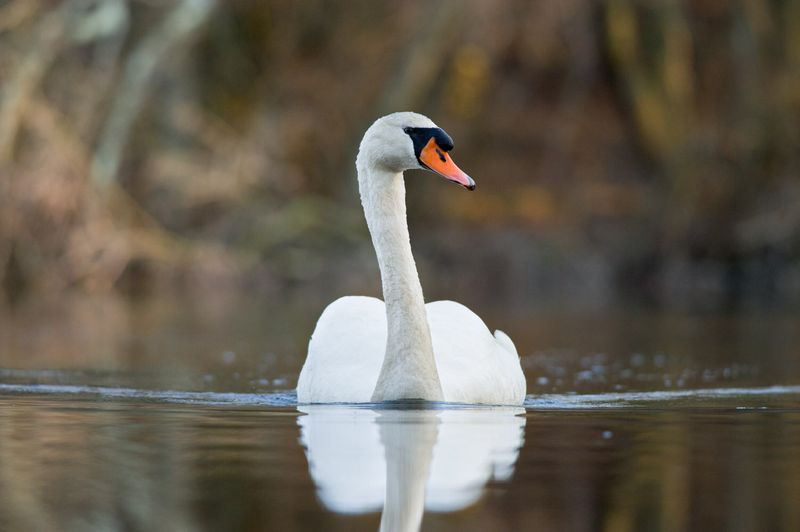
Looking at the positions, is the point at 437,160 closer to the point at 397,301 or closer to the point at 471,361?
the point at 397,301

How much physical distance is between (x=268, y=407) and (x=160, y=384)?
1.68 meters

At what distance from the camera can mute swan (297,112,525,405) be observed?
726 centimetres

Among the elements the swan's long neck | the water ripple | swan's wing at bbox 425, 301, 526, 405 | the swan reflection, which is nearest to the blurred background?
the water ripple

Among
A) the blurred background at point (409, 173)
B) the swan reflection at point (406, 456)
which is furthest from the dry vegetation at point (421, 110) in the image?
the swan reflection at point (406, 456)

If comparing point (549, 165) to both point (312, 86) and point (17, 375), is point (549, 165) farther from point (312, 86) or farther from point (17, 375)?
point (17, 375)

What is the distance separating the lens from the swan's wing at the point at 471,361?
7621 millimetres

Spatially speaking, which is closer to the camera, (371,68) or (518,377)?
(518,377)

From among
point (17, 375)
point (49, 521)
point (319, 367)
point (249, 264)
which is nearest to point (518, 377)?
point (319, 367)

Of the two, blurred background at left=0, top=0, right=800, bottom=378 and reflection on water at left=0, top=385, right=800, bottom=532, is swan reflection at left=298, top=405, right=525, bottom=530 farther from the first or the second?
blurred background at left=0, top=0, right=800, bottom=378

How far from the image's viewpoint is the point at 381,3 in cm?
2375

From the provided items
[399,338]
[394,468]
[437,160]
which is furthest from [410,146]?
[394,468]

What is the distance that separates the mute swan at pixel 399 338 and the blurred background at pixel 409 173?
9378 millimetres

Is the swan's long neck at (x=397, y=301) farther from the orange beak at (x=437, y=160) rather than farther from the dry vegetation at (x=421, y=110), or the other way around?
the dry vegetation at (x=421, y=110)

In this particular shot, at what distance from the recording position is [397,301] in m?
7.46
